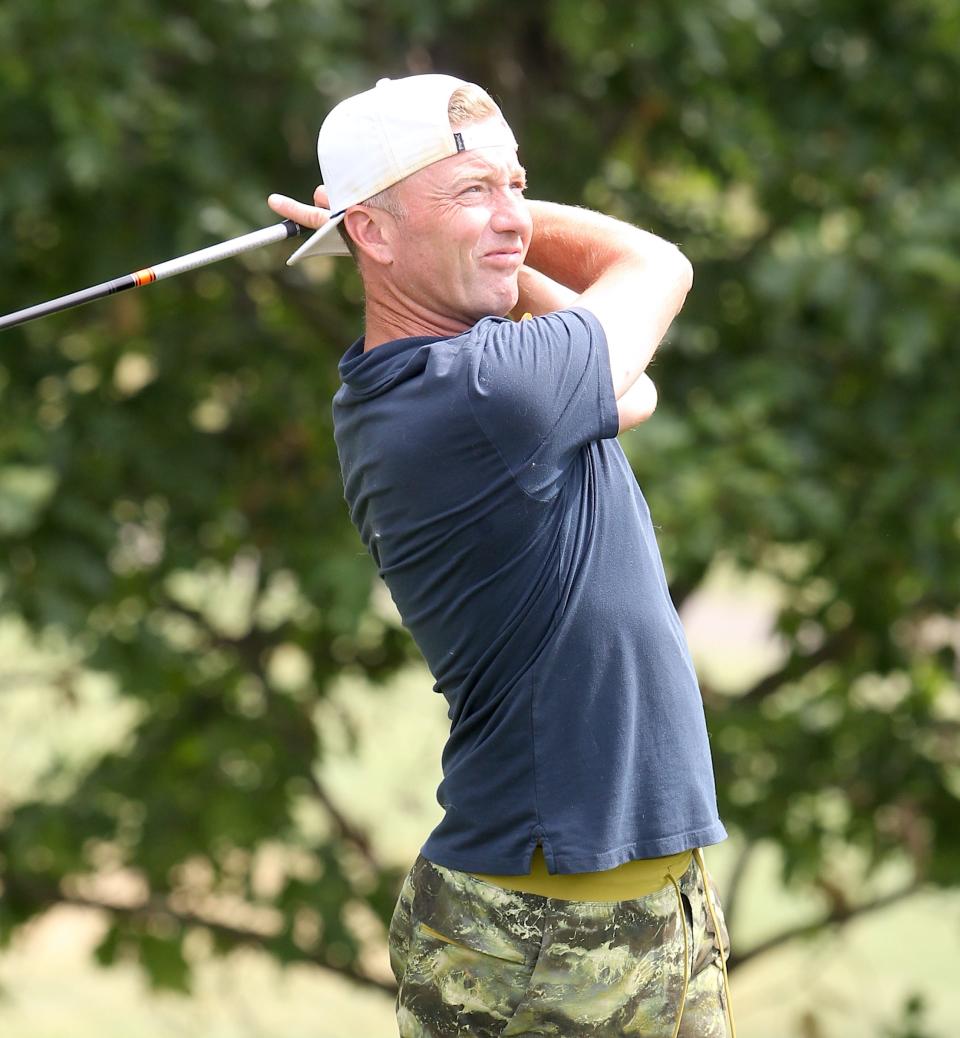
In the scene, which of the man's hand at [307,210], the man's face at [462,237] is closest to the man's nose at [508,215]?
the man's face at [462,237]

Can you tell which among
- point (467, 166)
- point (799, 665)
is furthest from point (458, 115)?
point (799, 665)

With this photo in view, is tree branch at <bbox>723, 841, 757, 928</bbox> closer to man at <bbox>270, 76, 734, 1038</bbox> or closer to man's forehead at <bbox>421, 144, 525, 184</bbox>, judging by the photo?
man at <bbox>270, 76, 734, 1038</bbox>

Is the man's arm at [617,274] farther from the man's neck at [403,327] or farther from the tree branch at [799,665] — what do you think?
the tree branch at [799,665]

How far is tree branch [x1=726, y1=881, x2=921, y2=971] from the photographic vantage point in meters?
6.04

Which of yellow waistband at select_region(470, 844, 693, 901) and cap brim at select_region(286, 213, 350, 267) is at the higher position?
cap brim at select_region(286, 213, 350, 267)

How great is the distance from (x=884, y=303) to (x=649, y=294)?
257cm

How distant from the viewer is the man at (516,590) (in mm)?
2041

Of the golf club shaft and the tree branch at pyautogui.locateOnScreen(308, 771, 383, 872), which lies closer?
the golf club shaft

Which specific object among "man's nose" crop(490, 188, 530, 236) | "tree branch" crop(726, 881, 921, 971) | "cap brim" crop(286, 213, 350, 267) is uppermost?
"man's nose" crop(490, 188, 530, 236)

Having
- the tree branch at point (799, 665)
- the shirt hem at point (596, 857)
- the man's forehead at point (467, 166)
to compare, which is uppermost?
the man's forehead at point (467, 166)

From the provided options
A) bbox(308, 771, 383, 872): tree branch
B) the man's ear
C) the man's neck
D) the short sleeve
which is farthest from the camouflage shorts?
bbox(308, 771, 383, 872): tree branch

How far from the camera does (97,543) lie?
4.84 m

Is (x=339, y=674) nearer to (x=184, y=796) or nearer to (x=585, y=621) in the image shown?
(x=184, y=796)

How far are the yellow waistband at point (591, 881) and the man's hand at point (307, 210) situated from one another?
0.89m
